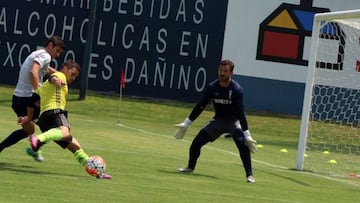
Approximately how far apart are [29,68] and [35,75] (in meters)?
0.32

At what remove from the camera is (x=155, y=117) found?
33.6 metres

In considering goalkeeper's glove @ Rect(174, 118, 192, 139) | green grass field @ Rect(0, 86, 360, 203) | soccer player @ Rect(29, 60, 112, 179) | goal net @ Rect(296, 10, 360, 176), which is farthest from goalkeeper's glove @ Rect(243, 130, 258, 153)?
goal net @ Rect(296, 10, 360, 176)

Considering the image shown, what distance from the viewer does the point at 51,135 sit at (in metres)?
13.3

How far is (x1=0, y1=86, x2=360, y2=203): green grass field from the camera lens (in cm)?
1207

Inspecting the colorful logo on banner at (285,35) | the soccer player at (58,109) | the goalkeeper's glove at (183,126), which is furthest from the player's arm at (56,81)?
the colorful logo on banner at (285,35)

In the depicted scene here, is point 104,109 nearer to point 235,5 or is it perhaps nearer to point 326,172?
point 235,5

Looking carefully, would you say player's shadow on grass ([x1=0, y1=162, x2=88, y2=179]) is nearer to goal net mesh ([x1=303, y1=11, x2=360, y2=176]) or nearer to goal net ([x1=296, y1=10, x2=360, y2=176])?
goal net ([x1=296, y1=10, x2=360, y2=176])

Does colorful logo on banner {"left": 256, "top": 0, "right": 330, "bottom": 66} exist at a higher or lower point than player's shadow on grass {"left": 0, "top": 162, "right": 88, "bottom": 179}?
higher

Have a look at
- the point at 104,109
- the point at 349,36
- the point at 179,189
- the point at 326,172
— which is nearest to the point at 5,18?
the point at 104,109

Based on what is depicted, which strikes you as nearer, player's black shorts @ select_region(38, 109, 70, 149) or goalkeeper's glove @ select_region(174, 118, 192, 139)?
player's black shorts @ select_region(38, 109, 70, 149)

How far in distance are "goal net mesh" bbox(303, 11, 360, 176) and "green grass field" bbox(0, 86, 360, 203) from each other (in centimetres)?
126

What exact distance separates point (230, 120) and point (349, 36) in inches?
573

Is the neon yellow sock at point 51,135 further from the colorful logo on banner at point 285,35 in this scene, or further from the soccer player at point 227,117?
the colorful logo on banner at point 285,35

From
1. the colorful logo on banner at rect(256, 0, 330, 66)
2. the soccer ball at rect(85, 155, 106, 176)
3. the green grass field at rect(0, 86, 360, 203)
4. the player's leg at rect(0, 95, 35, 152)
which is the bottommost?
the green grass field at rect(0, 86, 360, 203)
